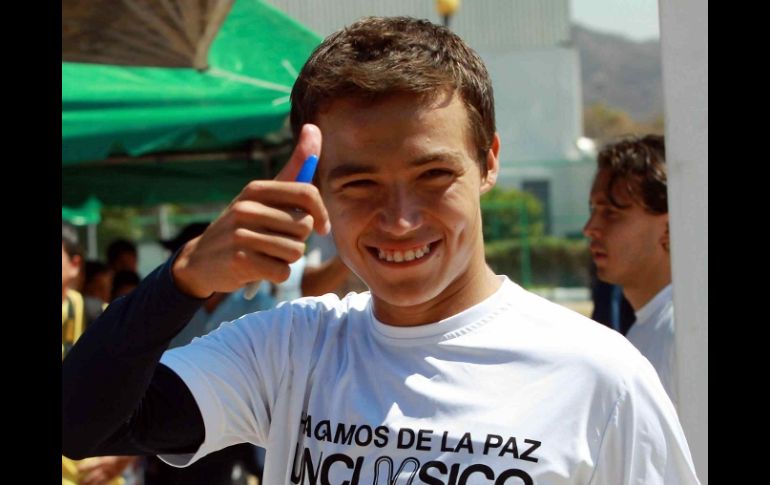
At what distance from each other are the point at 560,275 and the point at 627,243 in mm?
24610

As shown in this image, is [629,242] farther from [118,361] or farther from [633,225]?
[118,361]

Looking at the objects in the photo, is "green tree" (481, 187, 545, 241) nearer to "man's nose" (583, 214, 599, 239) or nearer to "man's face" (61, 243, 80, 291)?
"man's face" (61, 243, 80, 291)

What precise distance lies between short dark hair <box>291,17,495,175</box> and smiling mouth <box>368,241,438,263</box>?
0.22 metres

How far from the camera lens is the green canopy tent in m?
4.51

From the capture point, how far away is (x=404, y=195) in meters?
1.59

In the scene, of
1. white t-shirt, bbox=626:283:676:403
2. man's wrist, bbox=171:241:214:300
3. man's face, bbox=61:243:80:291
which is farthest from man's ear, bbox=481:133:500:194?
man's face, bbox=61:243:80:291

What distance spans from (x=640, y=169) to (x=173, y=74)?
2.86 meters

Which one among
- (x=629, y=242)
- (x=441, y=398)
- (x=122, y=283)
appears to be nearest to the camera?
(x=441, y=398)

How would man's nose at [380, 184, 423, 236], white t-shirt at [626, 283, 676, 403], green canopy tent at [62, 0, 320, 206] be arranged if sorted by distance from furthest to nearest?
green canopy tent at [62, 0, 320, 206] < white t-shirt at [626, 283, 676, 403] < man's nose at [380, 184, 423, 236]

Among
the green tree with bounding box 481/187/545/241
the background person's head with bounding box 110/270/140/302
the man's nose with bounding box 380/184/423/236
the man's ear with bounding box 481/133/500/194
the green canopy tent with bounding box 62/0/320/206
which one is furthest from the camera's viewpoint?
the green tree with bounding box 481/187/545/241

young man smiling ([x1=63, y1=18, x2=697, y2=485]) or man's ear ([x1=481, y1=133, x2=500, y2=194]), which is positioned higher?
man's ear ([x1=481, y1=133, x2=500, y2=194])

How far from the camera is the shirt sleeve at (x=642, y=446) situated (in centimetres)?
143

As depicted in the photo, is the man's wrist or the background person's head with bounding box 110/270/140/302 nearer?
the man's wrist

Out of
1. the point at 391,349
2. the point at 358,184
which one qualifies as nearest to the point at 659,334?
the point at 391,349
